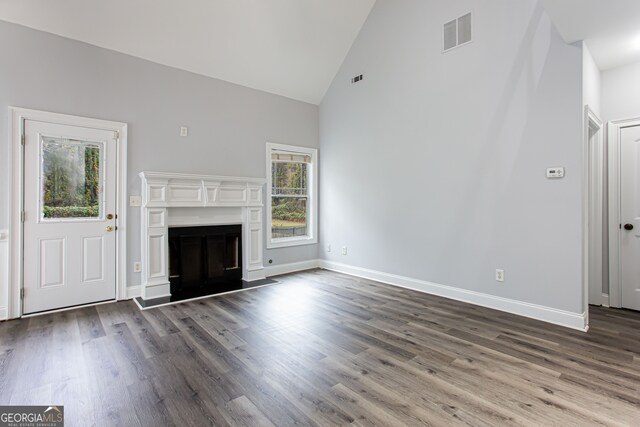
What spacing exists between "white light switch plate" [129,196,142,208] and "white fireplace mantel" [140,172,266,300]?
62mm

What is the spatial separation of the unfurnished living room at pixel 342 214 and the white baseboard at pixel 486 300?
3 centimetres

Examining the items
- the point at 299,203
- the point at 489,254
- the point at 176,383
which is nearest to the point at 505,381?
the point at 489,254

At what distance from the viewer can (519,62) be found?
339cm

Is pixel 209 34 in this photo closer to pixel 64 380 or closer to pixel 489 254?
pixel 64 380

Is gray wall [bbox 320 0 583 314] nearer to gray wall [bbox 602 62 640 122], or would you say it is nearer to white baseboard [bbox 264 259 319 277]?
white baseboard [bbox 264 259 319 277]

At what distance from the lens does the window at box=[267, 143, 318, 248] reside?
5.51 meters

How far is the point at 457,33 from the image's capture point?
388 centimetres

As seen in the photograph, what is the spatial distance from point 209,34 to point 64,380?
405 centimetres

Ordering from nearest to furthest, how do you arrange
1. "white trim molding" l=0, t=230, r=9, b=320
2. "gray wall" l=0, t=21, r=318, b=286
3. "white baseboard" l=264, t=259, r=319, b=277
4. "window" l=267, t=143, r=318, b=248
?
1. "white trim molding" l=0, t=230, r=9, b=320
2. "gray wall" l=0, t=21, r=318, b=286
3. "white baseboard" l=264, t=259, r=319, b=277
4. "window" l=267, t=143, r=318, b=248

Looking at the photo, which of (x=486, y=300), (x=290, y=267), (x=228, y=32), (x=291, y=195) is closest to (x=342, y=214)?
(x=291, y=195)

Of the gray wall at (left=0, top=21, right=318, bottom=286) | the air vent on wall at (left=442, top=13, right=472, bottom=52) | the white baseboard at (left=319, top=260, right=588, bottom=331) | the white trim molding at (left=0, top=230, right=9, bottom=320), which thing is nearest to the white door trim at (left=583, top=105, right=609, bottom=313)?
the white baseboard at (left=319, top=260, right=588, bottom=331)

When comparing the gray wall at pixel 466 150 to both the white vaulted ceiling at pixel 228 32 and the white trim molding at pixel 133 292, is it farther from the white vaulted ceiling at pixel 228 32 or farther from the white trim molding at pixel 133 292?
the white trim molding at pixel 133 292

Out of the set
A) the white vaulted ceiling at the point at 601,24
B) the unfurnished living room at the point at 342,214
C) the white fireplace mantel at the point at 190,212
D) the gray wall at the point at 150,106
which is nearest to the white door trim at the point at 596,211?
the unfurnished living room at the point at 342,214

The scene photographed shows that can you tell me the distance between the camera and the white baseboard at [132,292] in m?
4.08
